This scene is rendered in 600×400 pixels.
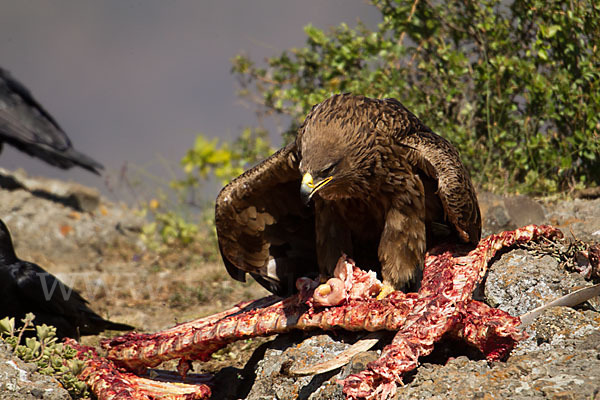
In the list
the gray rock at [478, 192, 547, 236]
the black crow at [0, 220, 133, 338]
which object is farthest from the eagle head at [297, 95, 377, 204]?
the black crow at [0, 220, 133, 338]

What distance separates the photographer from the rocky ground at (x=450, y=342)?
285 centimetres

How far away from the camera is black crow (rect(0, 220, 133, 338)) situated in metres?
4.51

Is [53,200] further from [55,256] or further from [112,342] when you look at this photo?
[112,342]

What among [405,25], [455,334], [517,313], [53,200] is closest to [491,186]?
[405,25]

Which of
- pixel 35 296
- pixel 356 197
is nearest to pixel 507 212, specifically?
pixel 356 197

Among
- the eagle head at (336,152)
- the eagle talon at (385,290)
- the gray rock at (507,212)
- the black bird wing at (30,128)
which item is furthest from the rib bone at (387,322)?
the black bird wing at (30,128)

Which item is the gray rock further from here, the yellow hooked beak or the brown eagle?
the yellow hooked beak

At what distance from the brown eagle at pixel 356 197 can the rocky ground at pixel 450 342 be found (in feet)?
1.58

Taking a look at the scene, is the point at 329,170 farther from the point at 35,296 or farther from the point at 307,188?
the point at 35,296

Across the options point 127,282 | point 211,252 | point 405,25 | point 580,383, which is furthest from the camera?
point 211,252

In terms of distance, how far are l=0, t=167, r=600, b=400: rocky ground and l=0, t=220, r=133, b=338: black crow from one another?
2.29 feet

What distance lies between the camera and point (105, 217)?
32.8ft

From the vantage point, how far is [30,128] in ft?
28.3

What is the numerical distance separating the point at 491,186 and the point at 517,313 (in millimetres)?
2767
